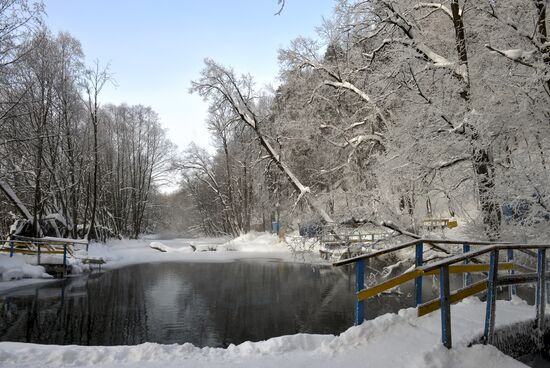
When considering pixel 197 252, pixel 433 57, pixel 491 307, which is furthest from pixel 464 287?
pixel 197 252

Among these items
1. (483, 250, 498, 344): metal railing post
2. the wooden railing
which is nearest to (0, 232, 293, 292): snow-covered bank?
the wooden railing

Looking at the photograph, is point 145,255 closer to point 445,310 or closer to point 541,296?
point 541,296

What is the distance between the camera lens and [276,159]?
18.6m

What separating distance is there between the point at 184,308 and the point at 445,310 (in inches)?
388

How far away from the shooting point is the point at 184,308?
508 inches

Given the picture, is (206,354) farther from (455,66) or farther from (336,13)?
(336,13)

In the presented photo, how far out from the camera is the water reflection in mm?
10023

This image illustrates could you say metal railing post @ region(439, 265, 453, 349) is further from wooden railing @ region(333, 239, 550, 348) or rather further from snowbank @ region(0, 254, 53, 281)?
snowbank @ region(0, 254, 53, 281)

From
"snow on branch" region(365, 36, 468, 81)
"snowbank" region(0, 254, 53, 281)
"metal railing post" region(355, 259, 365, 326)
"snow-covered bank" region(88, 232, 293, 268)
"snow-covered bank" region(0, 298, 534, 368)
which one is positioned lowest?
"snow-covered bank" region(88, 232, 293, 268)

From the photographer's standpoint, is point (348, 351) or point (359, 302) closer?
point (348, 351)

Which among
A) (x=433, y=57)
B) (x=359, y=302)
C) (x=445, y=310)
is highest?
(x=433, y=57)

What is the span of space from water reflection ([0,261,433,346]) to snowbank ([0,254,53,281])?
1524mm

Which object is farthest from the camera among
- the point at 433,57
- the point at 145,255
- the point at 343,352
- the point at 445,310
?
the point at 145,255

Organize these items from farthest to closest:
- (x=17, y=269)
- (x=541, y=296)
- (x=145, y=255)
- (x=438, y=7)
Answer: (x=145, y=255)
(x=17, y=269)
(x=438, y=7)
(x=541, y=296)
